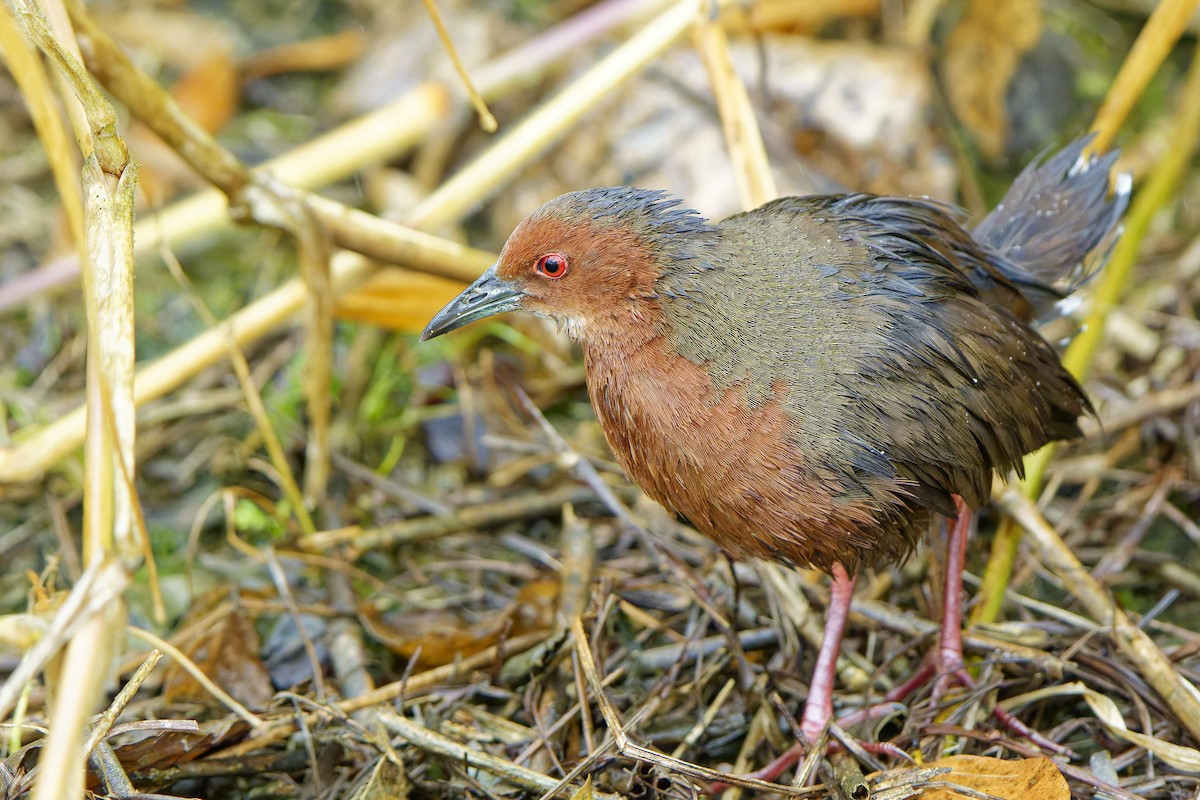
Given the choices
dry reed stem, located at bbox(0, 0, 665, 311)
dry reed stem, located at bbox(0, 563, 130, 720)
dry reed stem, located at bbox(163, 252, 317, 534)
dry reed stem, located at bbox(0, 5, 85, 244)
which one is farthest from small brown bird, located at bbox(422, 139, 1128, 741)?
dry reed stem, located at bbox(0, 0, 665, 311)

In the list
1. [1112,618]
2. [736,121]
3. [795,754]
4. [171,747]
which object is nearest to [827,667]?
[795,754]

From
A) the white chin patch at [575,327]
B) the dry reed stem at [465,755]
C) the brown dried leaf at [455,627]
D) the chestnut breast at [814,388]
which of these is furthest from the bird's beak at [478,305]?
the dry reed stem at [465,755]

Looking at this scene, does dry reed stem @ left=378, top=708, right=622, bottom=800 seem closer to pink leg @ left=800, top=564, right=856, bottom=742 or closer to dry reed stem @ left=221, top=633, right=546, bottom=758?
dry reed stem @ left=221, top=633, right=546, bottom=758

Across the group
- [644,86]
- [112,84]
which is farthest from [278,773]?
[644,86]

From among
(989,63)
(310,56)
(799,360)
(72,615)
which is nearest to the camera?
(72,615)

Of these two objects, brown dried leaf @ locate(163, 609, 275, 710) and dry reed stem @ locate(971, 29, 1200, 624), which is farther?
dry reed stem @ locate(971, 29, 1200, 624)

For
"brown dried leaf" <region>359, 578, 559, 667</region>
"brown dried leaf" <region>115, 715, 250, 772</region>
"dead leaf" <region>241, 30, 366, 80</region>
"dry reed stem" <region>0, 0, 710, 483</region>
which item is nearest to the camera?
"brown dried leaf" <region>115, 715, 250, 772</region>

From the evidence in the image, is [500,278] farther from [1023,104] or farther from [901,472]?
[1023,104]

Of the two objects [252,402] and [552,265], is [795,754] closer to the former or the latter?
[552,265]
